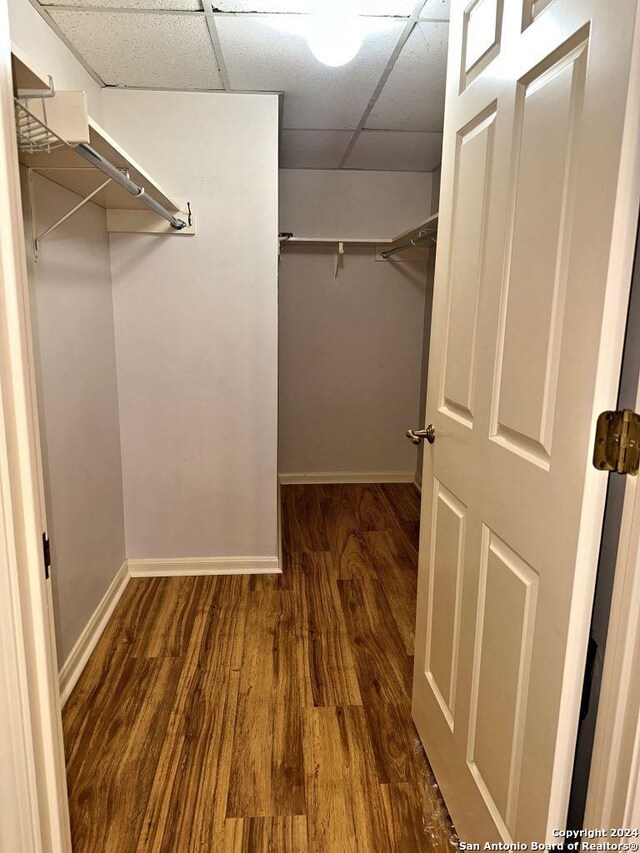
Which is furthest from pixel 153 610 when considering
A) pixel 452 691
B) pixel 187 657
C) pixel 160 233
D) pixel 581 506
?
pixel 581 506

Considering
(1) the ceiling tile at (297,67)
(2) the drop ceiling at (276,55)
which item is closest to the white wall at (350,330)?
(2) the drop ceiling at (276,55)

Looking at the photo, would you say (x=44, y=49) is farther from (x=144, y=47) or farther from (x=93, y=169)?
(x=93, y=169)

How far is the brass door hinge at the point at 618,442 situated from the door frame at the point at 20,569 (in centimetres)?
92

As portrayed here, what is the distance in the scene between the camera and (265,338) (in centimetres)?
277

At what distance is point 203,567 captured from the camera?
298 cm

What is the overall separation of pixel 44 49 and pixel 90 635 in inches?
86.0

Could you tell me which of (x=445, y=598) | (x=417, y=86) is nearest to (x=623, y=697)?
(x=445, y=598)

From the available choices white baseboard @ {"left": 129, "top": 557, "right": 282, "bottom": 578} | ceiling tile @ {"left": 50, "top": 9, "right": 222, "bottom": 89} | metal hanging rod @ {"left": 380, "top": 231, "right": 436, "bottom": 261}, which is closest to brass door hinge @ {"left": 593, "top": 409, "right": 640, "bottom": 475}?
ceiling tile @ {"left": 50, "top": 9, "right": 222, "bottom": 89}

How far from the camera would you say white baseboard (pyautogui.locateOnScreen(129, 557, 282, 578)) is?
2.95 m

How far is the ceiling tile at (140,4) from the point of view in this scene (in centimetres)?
177

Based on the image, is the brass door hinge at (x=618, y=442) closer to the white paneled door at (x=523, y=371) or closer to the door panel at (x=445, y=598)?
the white paneled door at (x=523, y=371)

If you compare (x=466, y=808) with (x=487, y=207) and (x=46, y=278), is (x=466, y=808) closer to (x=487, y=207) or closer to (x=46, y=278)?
(x=487, y=207)

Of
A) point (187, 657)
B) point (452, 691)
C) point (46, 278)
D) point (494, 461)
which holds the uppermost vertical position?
point (46, 278)

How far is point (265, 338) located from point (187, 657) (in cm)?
149
